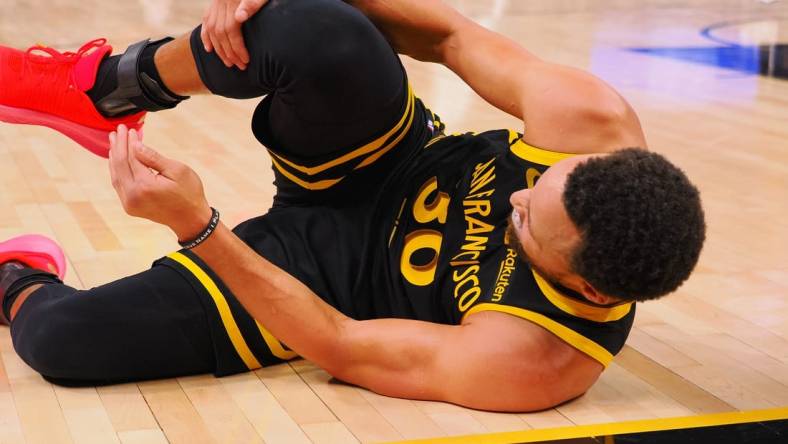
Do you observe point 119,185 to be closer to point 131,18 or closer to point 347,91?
point 347,91

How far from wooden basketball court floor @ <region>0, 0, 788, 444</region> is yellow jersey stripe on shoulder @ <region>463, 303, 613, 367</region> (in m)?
0.12

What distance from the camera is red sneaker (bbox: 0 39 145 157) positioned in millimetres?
2156

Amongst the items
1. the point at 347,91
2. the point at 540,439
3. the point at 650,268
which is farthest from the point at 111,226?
the point at 650,268

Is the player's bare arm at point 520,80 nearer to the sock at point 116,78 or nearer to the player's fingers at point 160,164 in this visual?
the sock at point 116,78

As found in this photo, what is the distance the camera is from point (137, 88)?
2.10 m

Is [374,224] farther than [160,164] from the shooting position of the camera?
Yes

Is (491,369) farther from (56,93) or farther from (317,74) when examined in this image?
(56,93)

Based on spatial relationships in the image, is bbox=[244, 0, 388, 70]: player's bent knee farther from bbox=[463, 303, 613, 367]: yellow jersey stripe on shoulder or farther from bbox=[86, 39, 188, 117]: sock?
bbox=[463, 303, 613, 367]: yellow jersey stripe on shoulder

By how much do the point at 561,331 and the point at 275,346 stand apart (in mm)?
501

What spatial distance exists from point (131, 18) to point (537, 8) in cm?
285

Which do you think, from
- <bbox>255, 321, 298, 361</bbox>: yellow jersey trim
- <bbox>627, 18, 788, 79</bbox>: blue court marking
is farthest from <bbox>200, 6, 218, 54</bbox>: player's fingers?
<bbox>627, 18, 788, 79</bbox>: blue court marking

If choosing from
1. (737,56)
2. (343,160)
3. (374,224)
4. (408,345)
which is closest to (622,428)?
(408,345)

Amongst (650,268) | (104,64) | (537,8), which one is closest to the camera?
(650,268)

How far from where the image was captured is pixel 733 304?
2.46 metres
